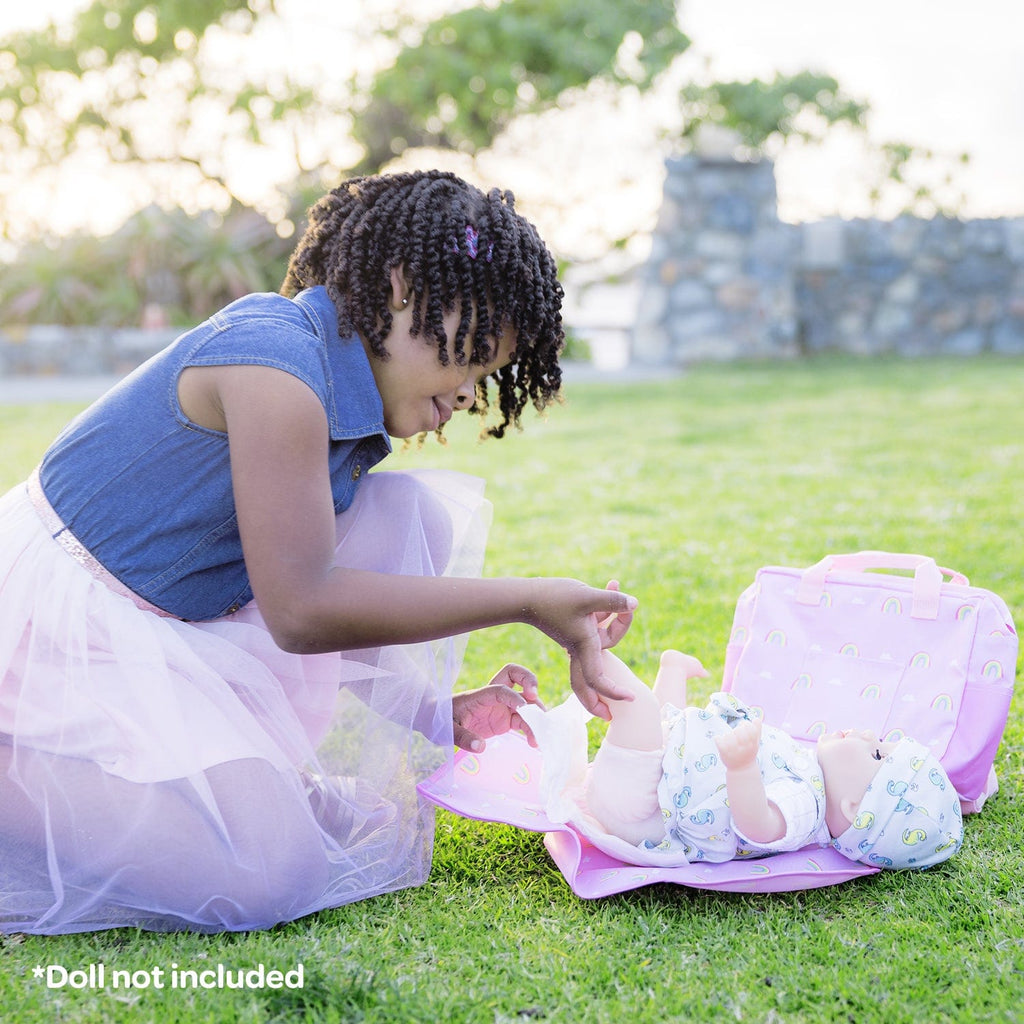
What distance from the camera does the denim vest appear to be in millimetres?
1581

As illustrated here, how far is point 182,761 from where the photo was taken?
1562 mm

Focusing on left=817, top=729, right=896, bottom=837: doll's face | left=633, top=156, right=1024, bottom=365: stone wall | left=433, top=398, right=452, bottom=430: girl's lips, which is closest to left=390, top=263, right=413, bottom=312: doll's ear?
left=433, top=398, right=452, bottom=430: girl's lips

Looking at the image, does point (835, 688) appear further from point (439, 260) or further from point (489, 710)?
point (439, 260)

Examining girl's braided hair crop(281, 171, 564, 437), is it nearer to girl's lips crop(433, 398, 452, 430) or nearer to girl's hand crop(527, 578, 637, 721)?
girl's lips crop(433, 398, 452, 430)

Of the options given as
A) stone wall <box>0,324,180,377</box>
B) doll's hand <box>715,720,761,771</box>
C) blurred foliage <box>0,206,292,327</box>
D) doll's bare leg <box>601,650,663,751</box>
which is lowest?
stone wall <box>0,324,180,377</box>

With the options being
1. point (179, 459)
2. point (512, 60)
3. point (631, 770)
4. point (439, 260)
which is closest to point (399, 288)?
point (439, 260)

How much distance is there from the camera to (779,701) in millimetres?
2129

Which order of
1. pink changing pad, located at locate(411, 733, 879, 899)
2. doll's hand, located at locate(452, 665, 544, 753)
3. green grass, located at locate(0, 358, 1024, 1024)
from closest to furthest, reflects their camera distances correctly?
green grass, located at locate(0, 358, 1024, 1024)
pink changing pad, located at locate(411, 733, 879, 899)
doll's hand, located at locate(452, 665, 544, 753)

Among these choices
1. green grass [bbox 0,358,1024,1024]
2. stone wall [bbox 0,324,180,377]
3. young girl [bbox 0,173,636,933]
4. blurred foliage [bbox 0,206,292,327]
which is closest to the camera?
green grass [bbox 0,358,1024,1024]

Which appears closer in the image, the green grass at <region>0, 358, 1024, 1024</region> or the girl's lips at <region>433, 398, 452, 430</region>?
the green grass at <region>0, 358, 1024, 1024</region>

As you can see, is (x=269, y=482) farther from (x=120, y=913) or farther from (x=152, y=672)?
(x=120, y=913)

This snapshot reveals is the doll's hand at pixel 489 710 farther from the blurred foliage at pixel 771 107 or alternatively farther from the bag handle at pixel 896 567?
the blurred foliage at pixel 771 107

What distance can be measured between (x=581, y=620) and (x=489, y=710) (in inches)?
14.9

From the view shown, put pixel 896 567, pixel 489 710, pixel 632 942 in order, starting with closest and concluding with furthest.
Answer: pixel 632 942 → pixel 489 710 → pixel 896 567
